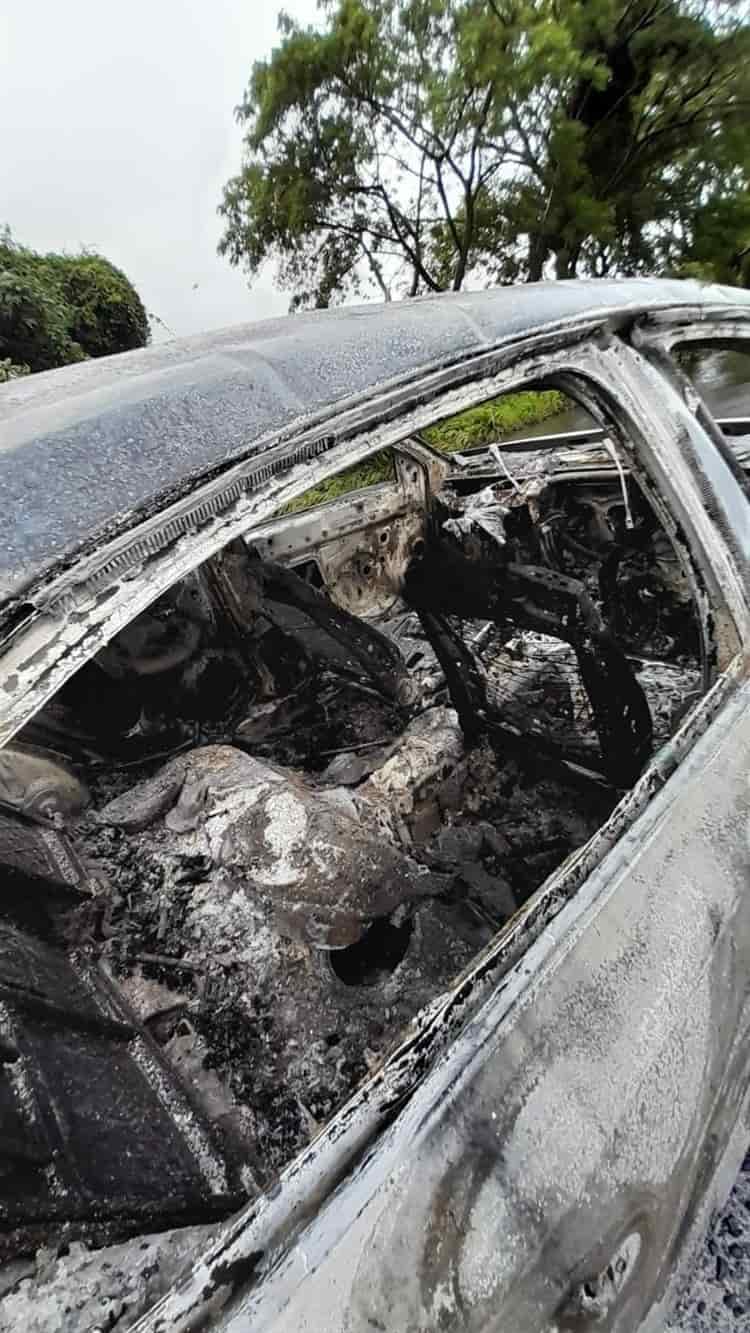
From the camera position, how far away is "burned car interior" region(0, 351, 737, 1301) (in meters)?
1.07

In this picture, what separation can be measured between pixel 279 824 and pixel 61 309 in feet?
41.0

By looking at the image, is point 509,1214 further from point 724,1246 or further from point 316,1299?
point 724,1246

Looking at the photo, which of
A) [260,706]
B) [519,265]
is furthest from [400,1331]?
[519,265]

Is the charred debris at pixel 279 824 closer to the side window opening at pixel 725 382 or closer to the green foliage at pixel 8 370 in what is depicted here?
the side window opening at pixel 725 382

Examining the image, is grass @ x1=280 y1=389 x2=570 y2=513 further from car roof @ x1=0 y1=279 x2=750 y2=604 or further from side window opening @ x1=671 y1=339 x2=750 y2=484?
car roof @ x1=0 y1=279 x2=750 y2=604

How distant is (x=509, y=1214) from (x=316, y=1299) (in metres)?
0.20

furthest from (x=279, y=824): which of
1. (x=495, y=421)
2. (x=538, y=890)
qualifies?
(x=495, y=421)

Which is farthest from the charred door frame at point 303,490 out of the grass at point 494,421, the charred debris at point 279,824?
the grass at point 494,421

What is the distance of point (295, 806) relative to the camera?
1.77 metres

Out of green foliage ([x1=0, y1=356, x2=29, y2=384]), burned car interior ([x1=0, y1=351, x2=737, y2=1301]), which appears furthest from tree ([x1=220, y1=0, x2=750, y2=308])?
burned car interior ([x1=0, y1=351, x2=737, y2=1301])

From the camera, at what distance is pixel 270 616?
2605 mm

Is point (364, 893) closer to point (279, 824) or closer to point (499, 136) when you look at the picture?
point (279, 824)

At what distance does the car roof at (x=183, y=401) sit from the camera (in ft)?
2.44

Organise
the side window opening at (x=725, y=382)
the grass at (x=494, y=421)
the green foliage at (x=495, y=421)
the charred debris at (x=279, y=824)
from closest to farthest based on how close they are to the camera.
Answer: the charred debris at (x=279, y=824)
the side window opening at (x=725, y=382)
the grass at (x=494, y=421)
the green foliage at (x=495, y=421)
